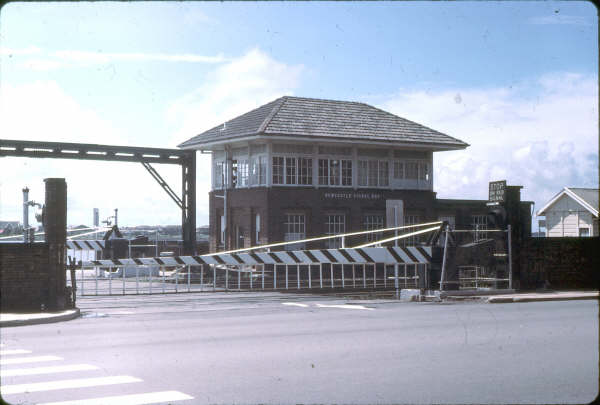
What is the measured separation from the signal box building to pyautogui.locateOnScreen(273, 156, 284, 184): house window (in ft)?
0.16

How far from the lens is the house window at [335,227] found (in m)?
36.8

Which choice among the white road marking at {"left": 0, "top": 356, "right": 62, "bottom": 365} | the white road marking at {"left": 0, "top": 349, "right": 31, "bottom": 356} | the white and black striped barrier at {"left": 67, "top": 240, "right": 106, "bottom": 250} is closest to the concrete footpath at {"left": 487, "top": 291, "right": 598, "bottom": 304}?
the white road marking at {"left": 0, "top": 349, "right": 31, "bottom": 356}

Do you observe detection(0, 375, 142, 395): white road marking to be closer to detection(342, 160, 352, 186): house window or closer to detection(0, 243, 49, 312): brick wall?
detection(0, 243, 49, 312): brick wall

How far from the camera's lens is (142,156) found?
118 ft

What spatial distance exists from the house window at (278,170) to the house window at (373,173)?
4.45 m

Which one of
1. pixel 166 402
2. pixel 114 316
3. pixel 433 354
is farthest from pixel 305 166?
pixel 166 402

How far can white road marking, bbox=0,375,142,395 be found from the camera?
8773 millimetres

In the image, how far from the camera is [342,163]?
124ft

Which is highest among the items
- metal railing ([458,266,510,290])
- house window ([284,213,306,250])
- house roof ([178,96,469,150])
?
house roof ([178,96,469,150])

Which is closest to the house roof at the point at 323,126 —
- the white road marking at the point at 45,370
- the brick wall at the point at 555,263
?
the brick wall at the point at 555,263

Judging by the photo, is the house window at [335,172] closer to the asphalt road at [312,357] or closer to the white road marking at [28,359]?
the asphalt road at [312,357]

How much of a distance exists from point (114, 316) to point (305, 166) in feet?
64.9

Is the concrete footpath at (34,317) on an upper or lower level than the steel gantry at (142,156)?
lower

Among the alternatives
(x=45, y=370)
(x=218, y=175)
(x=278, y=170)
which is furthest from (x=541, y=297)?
(x=218, y=175)
